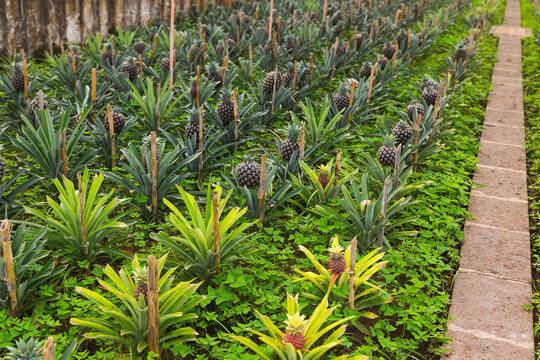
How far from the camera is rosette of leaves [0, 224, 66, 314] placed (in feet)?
6.09

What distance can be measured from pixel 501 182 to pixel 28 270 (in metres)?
2.66

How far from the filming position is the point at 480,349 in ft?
6.34

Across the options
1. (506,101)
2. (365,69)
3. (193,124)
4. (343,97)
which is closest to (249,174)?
(193,124)

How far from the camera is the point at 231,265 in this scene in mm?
2145

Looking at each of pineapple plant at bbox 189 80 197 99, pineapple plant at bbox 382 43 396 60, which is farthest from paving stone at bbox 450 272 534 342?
pineapple plant at bbox 382 43 396 60

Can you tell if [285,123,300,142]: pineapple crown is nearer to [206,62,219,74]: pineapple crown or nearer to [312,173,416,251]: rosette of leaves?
[312,173,416,251]: rosette of leaves

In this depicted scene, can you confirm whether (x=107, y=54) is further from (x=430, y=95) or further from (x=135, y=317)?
(x=135, y=317)

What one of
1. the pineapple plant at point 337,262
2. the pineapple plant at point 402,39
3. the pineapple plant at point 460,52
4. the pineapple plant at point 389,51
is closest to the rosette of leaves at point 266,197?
the pineapple plant at point 337,262

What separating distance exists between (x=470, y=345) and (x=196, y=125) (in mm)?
1724

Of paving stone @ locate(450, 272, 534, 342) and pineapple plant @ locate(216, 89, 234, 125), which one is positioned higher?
pineapple plant @ locate(216, 89, 234, 125)

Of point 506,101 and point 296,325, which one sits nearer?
point 296,325

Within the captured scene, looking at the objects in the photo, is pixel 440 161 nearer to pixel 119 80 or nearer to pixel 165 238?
pixel 165 238

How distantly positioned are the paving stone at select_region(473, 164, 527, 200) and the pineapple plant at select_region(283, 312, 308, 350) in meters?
1.88

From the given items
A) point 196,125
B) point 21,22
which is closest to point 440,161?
point 196,125
